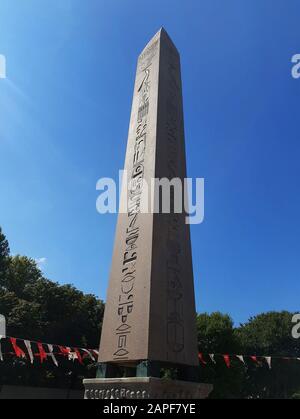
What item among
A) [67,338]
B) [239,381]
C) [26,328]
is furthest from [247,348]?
[26,328]

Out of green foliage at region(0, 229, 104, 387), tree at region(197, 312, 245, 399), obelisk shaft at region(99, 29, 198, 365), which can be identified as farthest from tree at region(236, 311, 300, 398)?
obelisk shaft at region(99, 29, 198, 365)

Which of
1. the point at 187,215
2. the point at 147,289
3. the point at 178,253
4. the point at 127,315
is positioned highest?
the point at 187,215

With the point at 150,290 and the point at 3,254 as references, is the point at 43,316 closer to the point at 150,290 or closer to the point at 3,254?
the point at 3,254

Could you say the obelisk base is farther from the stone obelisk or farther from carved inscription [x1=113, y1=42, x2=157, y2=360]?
carved inscription [x1=113, y1=42, x2=157, y2=360]

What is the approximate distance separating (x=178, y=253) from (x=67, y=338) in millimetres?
17821

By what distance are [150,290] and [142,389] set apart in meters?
1.33

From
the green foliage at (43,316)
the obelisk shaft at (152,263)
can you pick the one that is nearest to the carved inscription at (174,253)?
the obelisk shaft at (152,263)

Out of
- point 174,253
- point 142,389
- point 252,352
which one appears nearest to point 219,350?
point 252,352

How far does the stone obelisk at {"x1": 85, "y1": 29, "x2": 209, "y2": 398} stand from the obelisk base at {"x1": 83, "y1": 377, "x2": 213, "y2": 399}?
0.5 inches

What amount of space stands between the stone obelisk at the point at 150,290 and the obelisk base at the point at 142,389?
12 millimetres

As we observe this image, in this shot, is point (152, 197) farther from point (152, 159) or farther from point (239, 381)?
point (239, 381)

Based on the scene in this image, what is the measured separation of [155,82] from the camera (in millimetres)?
8594

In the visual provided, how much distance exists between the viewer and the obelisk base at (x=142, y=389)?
4.83 metres

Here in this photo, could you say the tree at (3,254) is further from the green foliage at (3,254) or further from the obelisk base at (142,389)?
the obelisk base at (142,389)
